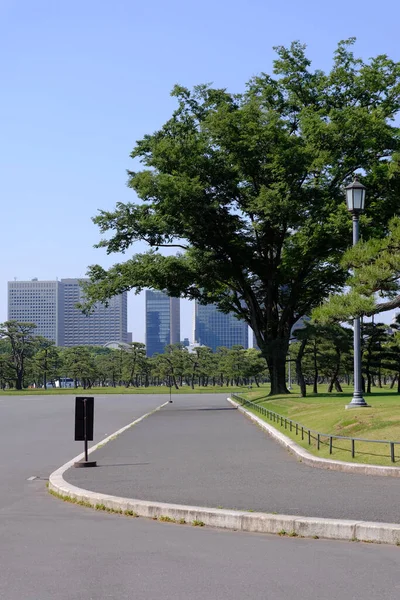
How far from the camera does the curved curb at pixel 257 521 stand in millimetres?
7887

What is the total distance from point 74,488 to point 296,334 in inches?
1448

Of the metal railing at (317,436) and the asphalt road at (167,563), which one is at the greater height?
the metal railing at (317,436)

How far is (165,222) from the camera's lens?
39219 millimetres

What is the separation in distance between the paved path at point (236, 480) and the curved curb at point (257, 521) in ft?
1.52

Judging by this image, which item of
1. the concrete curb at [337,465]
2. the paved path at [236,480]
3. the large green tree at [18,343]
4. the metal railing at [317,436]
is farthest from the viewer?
the large green tree at [18,343]

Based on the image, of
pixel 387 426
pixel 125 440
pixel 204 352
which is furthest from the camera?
pixel 204 352

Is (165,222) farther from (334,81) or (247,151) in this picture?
(334,81)

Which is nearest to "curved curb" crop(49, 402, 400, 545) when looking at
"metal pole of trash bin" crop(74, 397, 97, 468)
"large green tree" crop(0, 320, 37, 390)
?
"metal pole of trash bin" crop(74, 397, 97, 468)

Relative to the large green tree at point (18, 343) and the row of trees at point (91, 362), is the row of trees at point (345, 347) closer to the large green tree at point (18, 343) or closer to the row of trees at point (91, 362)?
the row of trees at point (91, 362)

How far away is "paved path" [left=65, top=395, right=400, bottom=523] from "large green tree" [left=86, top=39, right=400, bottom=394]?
66.4 feet

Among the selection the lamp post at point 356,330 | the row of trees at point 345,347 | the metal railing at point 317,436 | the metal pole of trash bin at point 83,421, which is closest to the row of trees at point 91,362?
the row of trees at point 345,347

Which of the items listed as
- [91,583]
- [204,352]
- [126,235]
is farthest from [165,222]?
[204,352]

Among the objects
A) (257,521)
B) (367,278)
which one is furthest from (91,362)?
(257,521)

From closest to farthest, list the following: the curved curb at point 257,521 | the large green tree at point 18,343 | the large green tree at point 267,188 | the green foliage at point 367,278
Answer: the curved curb at point 257,521
the green foliage at point 367,278
the large green tree at point 267,188
the large green tree at point 18,343
